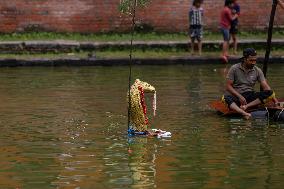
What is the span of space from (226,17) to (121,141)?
1355 cm

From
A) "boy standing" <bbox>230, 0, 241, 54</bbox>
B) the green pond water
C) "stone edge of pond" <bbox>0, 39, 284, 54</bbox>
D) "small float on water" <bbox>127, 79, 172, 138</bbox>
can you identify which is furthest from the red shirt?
"small float on water" <bbox>127, 79, 172, 138</bbox>

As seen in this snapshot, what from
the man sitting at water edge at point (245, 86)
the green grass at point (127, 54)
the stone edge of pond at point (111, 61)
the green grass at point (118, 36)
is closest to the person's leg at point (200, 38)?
the green grass at point (127, 54)

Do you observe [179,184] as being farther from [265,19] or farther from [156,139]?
[265,19]

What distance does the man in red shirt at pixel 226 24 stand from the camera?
28.6 m

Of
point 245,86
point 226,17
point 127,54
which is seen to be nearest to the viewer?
point 245,86

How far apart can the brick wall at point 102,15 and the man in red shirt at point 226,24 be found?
2.42m

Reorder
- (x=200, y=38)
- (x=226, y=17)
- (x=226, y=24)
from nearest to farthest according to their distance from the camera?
(x=226, y=24), (x=226, y=17), (x=200, y=38)

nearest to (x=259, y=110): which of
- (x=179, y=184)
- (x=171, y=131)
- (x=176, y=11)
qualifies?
(x=171, y=131)

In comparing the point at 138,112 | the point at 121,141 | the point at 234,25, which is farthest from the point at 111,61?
the point at 121,141

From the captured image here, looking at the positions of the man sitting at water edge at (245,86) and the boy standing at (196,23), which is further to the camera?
the boy standing at (196,23)

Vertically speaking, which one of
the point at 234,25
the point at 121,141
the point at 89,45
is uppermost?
the point at 234,25

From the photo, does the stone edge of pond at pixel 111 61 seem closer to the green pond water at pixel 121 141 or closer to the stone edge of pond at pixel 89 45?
the stone edge of pond at pixel 89 45

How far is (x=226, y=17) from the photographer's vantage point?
29.0 m

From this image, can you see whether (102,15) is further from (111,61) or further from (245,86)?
(245,86)
